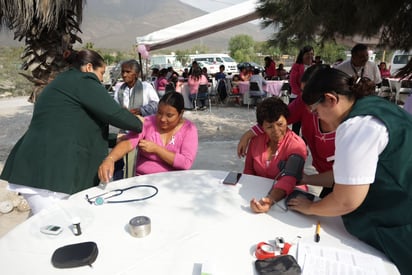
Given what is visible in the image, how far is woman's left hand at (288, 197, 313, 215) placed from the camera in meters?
1.39

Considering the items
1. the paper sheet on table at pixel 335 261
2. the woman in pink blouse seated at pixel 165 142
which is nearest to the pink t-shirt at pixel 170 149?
the woman in pink blouse seated at pixel 165 142

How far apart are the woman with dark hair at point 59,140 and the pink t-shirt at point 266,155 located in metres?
0.92

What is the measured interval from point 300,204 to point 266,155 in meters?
0.60

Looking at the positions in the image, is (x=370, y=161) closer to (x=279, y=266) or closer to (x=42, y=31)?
(x=279, y=266)

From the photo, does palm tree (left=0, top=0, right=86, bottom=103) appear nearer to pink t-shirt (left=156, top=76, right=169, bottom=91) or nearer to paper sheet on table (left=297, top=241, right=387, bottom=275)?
paper sheet on table (left=297, top=241, right=387, bottom=275)

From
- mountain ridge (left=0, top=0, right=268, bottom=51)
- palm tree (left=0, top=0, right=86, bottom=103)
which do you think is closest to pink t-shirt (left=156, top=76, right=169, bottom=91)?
palm tree (left=0, top=0, right=86, bottom=103)

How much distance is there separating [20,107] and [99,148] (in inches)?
398

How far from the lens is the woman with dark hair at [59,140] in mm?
1754

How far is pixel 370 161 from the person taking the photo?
3.30 ft

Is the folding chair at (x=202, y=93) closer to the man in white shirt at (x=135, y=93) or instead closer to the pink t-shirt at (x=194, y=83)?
the pink t-shirt at (x=194, y=83)

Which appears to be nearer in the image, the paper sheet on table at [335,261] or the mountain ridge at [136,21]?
the paper sheet on table at [335,261]

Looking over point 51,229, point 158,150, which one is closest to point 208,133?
point 158,150

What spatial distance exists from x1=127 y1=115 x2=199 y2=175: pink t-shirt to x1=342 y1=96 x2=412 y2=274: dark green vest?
48.0 inches

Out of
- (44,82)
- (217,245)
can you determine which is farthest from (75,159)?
(44,82)
